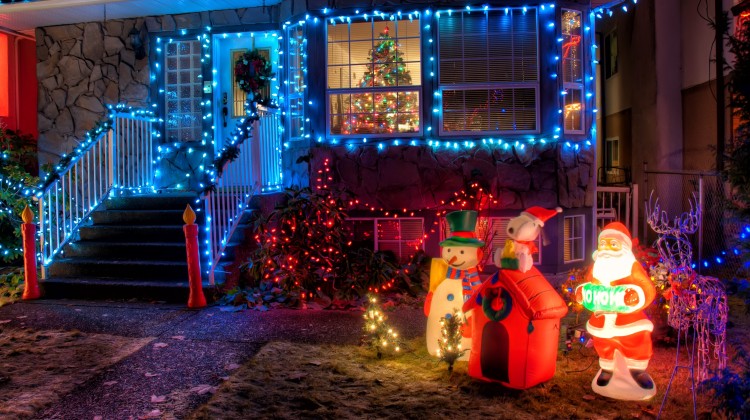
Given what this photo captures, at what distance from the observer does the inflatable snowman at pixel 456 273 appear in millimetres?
4828

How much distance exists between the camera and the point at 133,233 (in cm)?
844

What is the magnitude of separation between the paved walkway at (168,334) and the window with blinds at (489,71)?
3150mm

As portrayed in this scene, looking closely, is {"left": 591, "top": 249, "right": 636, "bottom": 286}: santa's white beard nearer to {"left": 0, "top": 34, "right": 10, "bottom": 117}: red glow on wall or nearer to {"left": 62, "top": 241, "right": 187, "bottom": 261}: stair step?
{"left": 62, "top": 241, "right": 187, "bottom": 261}: stair step

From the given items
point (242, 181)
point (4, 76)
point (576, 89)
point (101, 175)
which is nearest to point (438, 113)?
point (576, 89)

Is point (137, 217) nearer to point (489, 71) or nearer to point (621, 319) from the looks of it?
point (489, 71)

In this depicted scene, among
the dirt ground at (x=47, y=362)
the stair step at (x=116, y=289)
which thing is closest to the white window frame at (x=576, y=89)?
the stair step at (x=116, y=289)

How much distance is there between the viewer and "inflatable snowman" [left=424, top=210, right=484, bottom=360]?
4828 millimetres

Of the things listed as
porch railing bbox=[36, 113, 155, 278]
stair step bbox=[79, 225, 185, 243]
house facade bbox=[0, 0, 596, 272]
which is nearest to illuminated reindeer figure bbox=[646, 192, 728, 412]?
house facade bbox=[0, 0, 596, 272]

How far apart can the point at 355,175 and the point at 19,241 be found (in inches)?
226

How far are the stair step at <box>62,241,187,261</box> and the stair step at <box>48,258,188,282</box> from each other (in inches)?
6.6

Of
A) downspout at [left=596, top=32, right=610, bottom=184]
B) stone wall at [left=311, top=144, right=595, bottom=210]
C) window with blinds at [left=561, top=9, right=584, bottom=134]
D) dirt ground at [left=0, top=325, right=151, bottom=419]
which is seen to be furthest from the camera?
downspout at [left=596, top=32, right=610, bottom=184]

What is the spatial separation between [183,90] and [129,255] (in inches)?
128

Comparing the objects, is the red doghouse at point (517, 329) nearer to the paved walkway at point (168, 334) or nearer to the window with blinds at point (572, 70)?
the paved walkway at point (168, 334)

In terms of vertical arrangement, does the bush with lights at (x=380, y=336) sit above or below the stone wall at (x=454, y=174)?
below
